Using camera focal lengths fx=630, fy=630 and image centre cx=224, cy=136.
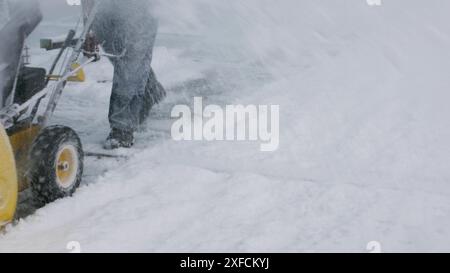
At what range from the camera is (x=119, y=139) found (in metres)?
5.04

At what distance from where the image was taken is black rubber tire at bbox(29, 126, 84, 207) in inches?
144

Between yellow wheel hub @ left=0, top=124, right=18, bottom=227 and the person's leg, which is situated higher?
yellow wheel hub @ left=0, top=124, right=18, bottom=227

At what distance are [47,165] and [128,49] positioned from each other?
1.78 metres

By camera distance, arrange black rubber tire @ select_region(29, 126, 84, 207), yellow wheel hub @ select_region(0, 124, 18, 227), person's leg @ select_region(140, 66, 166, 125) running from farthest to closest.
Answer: person's leg @ select_region(140, 66, 166, 125), black rubber tire @ select_region(29, 126, 84, 207), yellow wheel hub @ select_region(0, 124, 18, 227)

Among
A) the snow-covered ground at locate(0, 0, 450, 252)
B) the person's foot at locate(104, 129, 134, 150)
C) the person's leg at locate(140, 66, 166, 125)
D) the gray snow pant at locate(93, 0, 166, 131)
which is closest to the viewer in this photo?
the snow-covered ground at locate(0, 0, 450, 252)

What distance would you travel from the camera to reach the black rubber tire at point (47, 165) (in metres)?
3.65

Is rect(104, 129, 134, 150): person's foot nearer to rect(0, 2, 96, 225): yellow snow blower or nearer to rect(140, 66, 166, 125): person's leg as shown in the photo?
rect(140, 66, 166, 125): person's leg

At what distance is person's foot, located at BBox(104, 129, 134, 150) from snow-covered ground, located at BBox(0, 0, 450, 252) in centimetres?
12

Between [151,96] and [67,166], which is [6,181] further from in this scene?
[151,96]

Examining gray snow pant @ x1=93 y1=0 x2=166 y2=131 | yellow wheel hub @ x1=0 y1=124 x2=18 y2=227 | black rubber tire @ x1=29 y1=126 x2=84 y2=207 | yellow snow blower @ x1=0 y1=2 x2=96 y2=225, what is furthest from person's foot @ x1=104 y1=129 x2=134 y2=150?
yellow wheel hub @ x1=0 y1=124 x2=18 y2=227

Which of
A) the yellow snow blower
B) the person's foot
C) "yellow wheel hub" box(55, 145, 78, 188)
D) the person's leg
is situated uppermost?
the yellow snow blower

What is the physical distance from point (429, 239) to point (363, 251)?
423 mm

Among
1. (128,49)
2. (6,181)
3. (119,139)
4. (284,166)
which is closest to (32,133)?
(6,181)

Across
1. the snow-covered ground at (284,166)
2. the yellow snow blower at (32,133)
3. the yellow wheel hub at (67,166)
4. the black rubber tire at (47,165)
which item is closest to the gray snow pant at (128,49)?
the snow-covered ground at (284,166)
